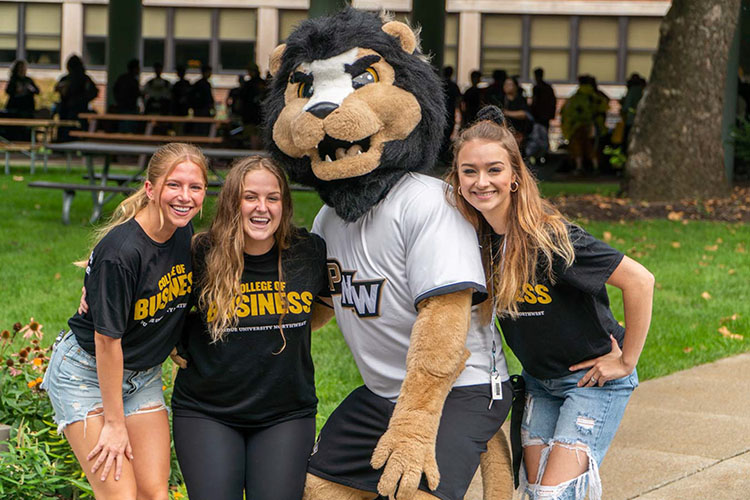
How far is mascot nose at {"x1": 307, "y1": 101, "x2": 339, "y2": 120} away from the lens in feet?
11.3

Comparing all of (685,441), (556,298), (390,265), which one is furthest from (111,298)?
(685,441)

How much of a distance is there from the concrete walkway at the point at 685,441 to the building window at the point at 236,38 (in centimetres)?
2920

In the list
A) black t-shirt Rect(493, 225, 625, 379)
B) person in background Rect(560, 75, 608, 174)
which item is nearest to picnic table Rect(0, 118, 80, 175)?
person in background Rect(560, 75, 608, 174)

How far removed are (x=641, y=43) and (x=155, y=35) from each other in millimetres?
15681

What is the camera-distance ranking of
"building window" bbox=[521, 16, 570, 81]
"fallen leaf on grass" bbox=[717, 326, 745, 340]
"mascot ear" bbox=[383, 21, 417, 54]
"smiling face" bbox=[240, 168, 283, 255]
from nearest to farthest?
"smiling face" bbox=[240, 168, 283, 255], "mascot ear" bbox=[383, 21, 417, 54], "fallen leaf on grass" bbox=[717, 326, 745, 340], "building window" bbox=[521, 16, 570, 81]

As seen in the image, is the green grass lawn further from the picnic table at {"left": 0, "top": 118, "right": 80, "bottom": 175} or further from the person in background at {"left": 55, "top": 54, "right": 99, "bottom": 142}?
the person in background at {"left": 55, "top": 54, "right": 99, "bottom": 142}

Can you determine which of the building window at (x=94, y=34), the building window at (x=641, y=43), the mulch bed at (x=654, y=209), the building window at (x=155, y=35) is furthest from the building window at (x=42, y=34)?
the mulch bed at (x=654, y=209)

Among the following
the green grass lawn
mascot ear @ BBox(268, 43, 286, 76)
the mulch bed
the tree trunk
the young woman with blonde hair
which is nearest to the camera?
the young woman with blonde hair

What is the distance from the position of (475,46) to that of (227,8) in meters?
8.23

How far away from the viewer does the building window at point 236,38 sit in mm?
34000

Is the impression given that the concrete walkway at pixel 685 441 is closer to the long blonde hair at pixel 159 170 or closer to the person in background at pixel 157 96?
the long blonde hair at pixel 159 170

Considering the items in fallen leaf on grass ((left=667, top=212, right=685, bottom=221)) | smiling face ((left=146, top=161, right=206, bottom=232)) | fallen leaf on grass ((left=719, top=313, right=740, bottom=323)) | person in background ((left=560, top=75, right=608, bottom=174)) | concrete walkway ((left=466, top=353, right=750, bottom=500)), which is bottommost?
concrete walkway ((left=466, top=353, right=750, bottom=500))

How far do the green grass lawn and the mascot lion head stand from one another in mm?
952

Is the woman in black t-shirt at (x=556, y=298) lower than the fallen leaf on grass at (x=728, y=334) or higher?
higher
